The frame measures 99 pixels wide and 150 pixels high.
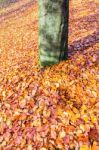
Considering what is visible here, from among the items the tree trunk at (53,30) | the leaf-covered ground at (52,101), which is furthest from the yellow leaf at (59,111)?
the tree trunk at (53,30)

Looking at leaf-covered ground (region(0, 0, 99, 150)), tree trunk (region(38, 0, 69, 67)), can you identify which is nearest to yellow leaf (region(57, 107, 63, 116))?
leaf-covered ground (region(0, 0, 99, 150))

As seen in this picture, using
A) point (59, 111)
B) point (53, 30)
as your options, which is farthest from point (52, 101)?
point (53, 30)

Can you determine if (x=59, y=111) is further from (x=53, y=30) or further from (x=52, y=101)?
(x=53, y=30)

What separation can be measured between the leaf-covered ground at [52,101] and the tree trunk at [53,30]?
247 mm

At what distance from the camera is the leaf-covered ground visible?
176 inches

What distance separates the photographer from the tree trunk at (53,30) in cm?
567

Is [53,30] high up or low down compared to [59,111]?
up

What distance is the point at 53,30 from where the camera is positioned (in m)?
5.89

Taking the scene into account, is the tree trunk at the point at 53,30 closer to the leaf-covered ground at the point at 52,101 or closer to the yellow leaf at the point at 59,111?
the leaf-covered ground at the point at 52,101

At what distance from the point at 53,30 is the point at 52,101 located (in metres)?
1.68

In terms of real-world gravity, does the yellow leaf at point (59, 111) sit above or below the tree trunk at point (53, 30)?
below

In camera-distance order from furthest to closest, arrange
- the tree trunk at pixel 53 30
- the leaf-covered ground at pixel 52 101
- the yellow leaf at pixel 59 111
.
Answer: the tree trunk at pixel 53 30, the yellow leaf at pixel 59 111, the leaf-covered ground at pixel 52 101

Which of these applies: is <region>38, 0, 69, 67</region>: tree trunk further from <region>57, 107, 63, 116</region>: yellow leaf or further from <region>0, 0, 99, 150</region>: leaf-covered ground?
<region>57, 107, 63, 116</region>: yellow leaf

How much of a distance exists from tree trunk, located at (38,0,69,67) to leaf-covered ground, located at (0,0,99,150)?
9.7 inches
